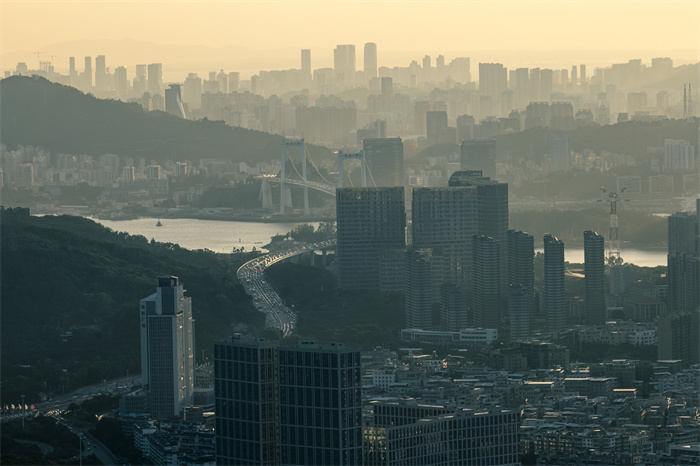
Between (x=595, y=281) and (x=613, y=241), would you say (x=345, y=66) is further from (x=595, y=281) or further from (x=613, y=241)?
(x=595, y=281)

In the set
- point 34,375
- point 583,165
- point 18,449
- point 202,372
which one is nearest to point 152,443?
point 18,449

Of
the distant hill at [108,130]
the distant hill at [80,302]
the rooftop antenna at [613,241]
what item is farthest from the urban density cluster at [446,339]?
the distant hill at [108,130]

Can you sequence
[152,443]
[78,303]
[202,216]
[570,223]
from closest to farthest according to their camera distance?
[152,443] → [78,303] → [570,223] → [202,216]

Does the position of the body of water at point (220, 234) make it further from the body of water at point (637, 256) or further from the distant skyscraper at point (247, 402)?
the distant skyscraper at point (247, 402)

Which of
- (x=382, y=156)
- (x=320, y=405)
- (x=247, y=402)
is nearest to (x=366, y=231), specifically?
(x=382, y=156)

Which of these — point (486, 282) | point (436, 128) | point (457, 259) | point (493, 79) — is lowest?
point (486, 282)

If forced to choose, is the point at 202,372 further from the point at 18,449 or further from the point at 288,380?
the point at 288,380

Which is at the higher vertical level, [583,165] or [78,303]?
[583,165]
